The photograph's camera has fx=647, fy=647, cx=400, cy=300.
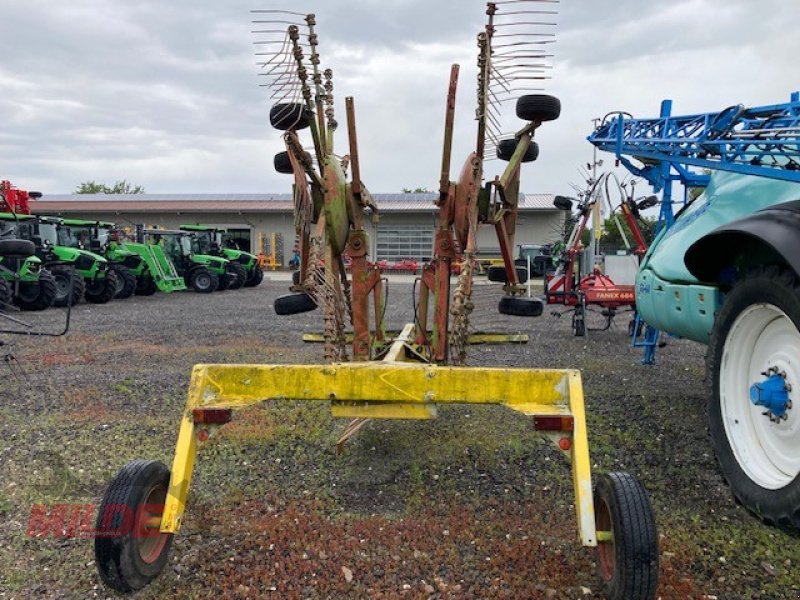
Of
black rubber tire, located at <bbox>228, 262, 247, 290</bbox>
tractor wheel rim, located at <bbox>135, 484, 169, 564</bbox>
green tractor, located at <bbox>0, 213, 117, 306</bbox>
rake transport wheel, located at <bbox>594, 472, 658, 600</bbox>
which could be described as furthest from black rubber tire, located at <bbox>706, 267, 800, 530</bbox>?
black rubber tire, located at <bbox>228, 262, 247, 290</bbox>

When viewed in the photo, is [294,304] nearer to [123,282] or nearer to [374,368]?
[374,368]

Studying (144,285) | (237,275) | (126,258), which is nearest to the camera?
(126,258)

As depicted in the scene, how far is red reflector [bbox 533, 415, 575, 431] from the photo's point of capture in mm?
2641

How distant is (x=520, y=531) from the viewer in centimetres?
336

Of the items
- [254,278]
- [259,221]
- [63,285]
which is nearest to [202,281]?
[254,278]

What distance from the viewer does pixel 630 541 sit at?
96.0 inches

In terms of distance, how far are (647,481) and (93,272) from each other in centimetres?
1520

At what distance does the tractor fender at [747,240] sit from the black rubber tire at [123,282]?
16651 millimetres

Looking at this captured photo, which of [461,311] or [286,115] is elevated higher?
[286,115]

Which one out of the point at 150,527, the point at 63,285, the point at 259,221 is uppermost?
the point at 259,221

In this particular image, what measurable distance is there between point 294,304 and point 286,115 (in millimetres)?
1159

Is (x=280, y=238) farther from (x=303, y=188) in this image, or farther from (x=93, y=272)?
(x=303, y=188)

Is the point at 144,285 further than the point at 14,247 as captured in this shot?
Yes

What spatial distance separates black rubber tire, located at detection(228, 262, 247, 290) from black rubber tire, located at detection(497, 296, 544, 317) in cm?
1933
